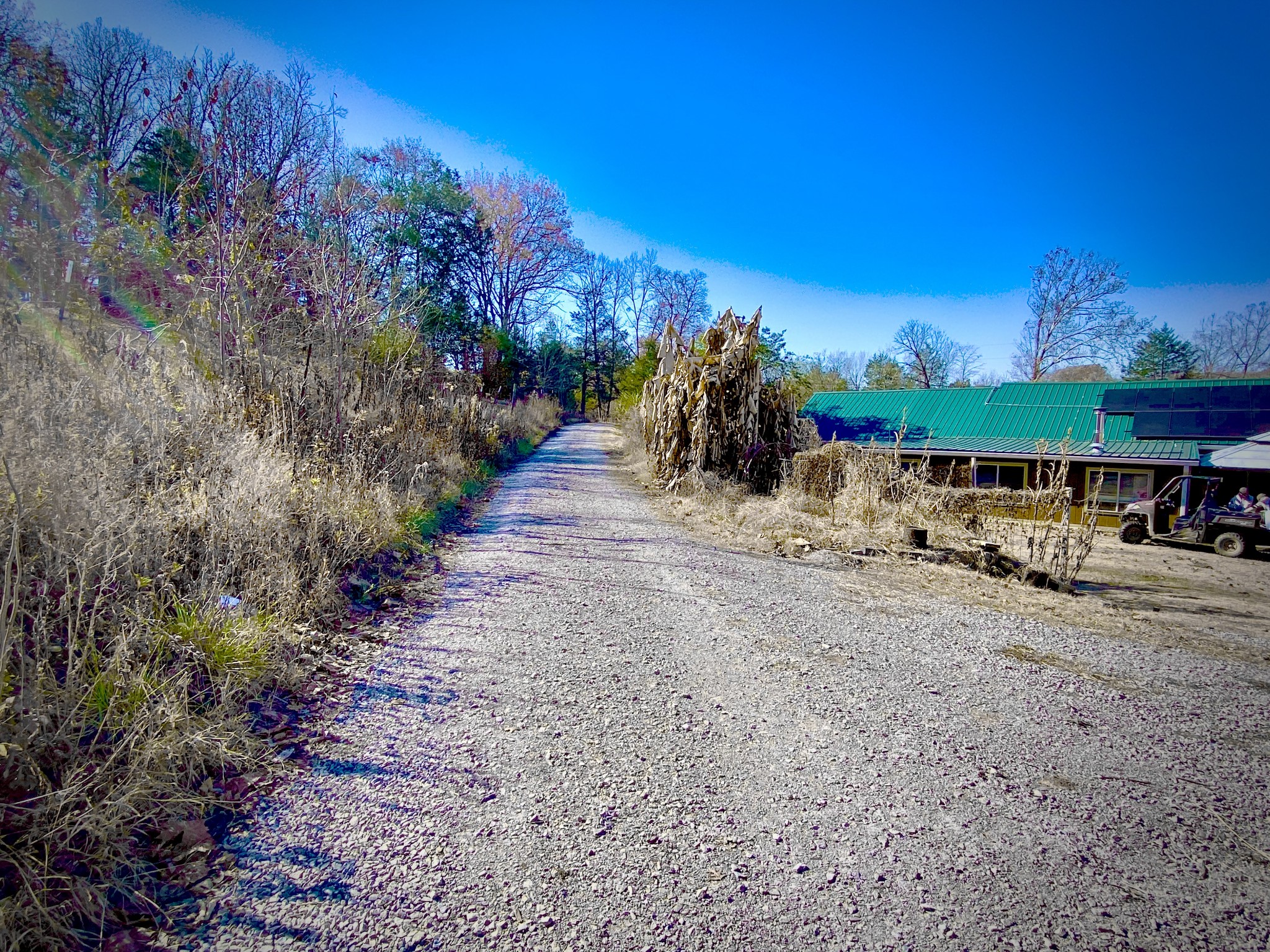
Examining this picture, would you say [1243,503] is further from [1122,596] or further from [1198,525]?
[1122,596]

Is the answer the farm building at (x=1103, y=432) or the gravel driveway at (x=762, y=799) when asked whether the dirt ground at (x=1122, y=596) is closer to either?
the gravel driveway at (x=762, y=799)

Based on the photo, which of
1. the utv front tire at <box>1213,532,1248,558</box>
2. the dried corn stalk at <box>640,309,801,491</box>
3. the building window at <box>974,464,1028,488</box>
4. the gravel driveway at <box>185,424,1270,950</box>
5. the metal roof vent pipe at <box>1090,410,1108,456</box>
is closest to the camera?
the gravel driveway at <box>185,424,1270,950</box>

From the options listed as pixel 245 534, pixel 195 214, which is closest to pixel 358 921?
pixel 245 534

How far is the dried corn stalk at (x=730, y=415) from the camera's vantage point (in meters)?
12.2

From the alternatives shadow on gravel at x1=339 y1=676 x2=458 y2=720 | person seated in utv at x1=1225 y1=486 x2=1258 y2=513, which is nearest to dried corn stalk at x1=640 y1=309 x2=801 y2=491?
shadow on gravel at x1=339 y1=676 x2=458 y2=720

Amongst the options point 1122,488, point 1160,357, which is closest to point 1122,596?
point 1122,488

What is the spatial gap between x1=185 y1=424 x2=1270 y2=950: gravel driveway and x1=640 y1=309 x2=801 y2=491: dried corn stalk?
7.93m

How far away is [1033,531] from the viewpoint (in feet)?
22.8

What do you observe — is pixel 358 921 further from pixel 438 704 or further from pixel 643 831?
pixel 438 704

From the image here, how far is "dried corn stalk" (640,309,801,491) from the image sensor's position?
12.2 metres

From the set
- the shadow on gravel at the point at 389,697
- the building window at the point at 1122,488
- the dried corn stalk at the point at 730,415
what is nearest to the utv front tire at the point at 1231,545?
the building window at the point at 1122,488

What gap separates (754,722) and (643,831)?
42.4 inches

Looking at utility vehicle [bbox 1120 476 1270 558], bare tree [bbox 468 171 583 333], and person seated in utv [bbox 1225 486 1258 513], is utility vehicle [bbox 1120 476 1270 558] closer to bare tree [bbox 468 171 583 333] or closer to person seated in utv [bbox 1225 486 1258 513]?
person seated in utv [bbox 1225 486 1258 513]

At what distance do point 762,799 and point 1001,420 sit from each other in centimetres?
2443
